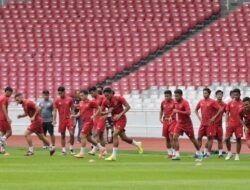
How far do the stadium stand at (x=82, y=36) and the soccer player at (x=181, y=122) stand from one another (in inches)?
658

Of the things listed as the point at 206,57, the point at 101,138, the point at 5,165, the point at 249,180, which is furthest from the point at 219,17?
the point at 249,180

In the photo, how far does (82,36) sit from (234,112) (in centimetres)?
1980

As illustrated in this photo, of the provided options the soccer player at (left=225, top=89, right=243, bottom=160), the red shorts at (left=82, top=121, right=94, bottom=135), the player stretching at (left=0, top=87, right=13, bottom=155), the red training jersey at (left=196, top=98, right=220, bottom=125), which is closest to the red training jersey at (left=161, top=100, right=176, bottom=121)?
the red training jersey at (left=196, top=98, right=220, bottom=125)

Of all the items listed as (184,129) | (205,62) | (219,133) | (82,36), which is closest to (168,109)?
(219,133)

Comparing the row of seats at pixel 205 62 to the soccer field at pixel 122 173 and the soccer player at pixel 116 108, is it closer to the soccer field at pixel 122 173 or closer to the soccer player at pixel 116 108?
the soccer field at pixel 122 173

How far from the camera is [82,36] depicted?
46.3m

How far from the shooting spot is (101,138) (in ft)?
92.8

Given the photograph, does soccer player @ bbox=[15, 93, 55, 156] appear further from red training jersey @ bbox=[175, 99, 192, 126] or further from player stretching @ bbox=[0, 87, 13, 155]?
red training jersey @ bbox=[175, 99, 192, 126]

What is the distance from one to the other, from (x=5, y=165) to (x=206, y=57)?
20.2 m

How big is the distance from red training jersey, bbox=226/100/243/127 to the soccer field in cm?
104

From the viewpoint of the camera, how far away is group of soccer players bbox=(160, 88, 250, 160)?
26609 millimetres

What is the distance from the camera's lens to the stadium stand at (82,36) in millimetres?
44344

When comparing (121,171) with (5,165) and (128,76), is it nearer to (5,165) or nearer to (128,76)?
(5,165)

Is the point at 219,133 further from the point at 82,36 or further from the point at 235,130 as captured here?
the point at 82,36
